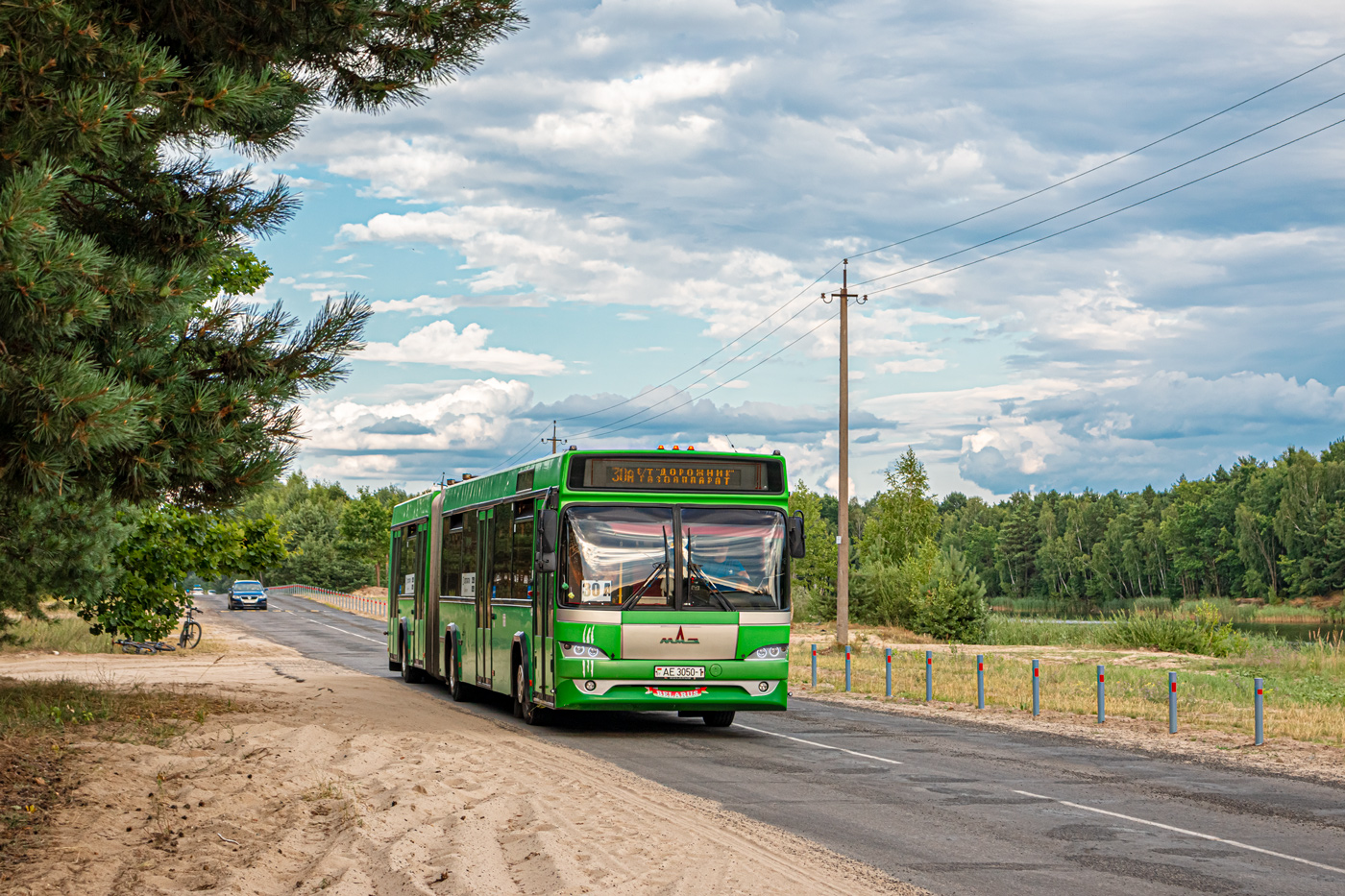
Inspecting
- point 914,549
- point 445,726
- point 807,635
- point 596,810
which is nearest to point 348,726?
point 445,726

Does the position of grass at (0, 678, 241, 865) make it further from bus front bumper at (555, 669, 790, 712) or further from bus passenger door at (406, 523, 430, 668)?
bus passenger door at (406, 523, 430, 668)

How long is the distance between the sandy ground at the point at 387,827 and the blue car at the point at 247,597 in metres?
66.6

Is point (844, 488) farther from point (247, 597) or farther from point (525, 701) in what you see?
point (247, 597)

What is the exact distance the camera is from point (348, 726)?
1441 centimetres

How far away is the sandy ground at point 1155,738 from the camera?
48.8 ft

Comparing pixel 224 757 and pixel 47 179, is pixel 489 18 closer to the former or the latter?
pixel 47 179

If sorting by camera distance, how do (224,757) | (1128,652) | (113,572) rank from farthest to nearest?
(1128,652) < (113,572) < (224,757)

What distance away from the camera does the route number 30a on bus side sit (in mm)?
15531

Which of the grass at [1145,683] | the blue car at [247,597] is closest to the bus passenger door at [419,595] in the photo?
the grass at [1145,683]

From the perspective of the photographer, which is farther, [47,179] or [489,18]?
[489,18]

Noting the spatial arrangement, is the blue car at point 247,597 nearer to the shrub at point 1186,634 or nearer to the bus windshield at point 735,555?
the shrub at point 1186,634

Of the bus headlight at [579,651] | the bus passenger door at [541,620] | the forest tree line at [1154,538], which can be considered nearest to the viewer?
the bus headlight at [579,651]

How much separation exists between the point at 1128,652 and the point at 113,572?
2788 centimetres

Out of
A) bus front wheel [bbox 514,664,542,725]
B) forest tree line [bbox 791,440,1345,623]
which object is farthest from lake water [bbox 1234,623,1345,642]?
bus front wheel [bbox 514,664,542,725]
